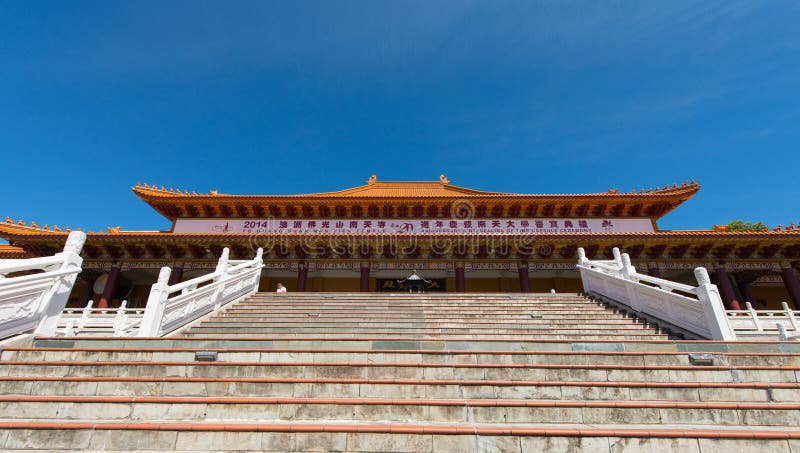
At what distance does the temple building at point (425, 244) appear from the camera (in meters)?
13.8

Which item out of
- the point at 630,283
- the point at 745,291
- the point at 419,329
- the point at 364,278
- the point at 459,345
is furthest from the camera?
the point at 745,291

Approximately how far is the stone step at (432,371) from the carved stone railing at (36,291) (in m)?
0.89

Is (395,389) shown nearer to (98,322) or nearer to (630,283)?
(630,283)

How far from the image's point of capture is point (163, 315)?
6.03 meters

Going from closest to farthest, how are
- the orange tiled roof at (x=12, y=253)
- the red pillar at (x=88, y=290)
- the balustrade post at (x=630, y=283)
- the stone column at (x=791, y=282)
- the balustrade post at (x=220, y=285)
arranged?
1. the balustrade post at (x=630, y=283)
2. the balustrade post at (x=220, y=285)
3. the stone column at (x=791, y=282)
4. the red pillar at (x=88, y=290)
5. the orange tiled roof at (x=12, y=253)

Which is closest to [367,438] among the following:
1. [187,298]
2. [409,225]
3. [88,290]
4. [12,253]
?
[187,298]

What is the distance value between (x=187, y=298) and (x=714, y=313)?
30.4 feet

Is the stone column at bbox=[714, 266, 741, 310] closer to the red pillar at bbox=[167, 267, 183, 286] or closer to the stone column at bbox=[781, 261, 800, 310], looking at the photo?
the stone column at bbox=[781, 261, 800, 310]

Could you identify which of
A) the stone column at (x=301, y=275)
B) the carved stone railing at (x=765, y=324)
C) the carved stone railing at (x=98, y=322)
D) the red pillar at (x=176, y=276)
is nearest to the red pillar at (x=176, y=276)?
the red pillar at (x=176, y=276)

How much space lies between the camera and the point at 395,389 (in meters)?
3.50

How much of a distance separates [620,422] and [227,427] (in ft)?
10.8

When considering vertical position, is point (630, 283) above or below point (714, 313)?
above

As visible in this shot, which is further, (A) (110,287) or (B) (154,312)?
(A) (110,287)

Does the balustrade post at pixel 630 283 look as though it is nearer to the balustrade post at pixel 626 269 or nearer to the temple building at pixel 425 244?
the balustrade post at pixel 626 269
